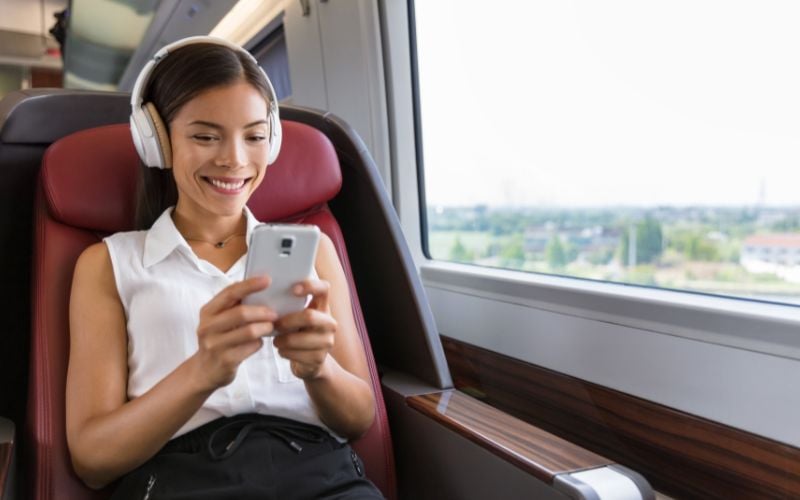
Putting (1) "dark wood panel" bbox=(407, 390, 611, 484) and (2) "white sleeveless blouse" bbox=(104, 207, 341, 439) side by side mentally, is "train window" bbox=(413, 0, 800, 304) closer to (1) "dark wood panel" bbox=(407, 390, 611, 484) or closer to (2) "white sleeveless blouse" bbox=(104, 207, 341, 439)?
(1) "dark wood panel" bbox=(407, 390, 611, 484)

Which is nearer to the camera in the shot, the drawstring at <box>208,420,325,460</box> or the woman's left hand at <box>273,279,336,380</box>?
the woman's left hand at <box>273,279,336,380</box>

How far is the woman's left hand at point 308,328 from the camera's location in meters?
0.93

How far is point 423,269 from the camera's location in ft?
7.79

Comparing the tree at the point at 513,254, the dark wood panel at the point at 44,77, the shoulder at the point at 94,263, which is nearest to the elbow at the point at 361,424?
the shoulder at the point at 94,263

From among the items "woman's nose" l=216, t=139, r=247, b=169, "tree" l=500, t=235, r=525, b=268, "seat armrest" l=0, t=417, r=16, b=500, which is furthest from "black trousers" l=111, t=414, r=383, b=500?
"tree" l=500, t=235, r=525, b=268

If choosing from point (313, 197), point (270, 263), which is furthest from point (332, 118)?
point (270, 263)

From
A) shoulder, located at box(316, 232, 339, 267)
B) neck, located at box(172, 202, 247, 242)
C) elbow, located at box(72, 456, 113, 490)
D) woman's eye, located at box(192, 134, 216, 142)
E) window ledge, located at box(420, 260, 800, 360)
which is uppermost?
woman's eye, located at box(192, 134, 216, 142)

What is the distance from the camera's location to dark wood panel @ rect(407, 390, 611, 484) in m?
1.03

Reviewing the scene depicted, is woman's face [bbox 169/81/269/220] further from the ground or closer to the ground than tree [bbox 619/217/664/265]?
further from the ground

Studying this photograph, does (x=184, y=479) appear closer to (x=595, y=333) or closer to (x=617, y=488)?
(x=617, y=488)

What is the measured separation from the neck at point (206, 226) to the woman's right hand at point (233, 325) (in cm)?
42

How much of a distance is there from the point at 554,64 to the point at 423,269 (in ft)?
2.70

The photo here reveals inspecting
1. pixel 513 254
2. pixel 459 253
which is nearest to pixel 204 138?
pixel 513 254

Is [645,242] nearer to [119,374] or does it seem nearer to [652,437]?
[652,437]
